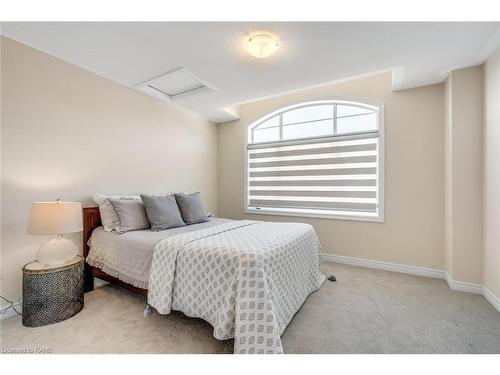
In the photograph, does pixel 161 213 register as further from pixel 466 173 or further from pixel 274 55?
pixel 466 173

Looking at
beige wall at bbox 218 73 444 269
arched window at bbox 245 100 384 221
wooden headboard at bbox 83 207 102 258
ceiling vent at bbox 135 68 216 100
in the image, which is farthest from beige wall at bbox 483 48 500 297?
wooden headboard at bbox 83 207 102 258

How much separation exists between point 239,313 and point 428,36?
270 centimetres

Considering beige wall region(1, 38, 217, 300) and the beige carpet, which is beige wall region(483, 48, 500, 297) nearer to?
the beige carpet

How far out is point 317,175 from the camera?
3639 mm

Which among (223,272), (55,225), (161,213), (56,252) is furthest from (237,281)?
(56,252)

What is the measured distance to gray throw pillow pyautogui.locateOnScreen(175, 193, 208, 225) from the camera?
2906 millimetres

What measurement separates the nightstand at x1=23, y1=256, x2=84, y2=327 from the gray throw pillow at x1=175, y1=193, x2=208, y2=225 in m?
1.22

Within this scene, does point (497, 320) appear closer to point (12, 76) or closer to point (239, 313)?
point (239, 313)

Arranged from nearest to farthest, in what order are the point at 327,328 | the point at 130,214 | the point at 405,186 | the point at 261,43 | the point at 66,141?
the point at 327,328 < the point at 261,43 < the point at 66,141 < the point at 130,214 < the point at 405,186

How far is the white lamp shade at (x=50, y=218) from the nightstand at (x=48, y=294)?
0.35 metres

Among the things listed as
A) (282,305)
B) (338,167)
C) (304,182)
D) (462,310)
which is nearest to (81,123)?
(282,305)

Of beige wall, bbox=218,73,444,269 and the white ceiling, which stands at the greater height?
the white ceiling

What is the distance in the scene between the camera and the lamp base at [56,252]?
1.95 metres

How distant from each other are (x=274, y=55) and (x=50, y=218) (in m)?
2.50
